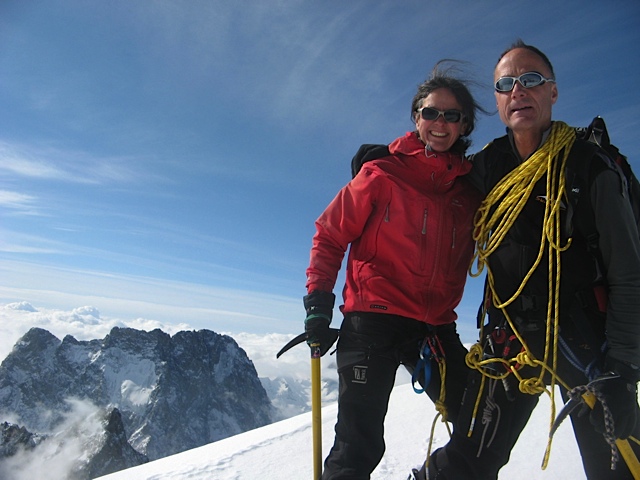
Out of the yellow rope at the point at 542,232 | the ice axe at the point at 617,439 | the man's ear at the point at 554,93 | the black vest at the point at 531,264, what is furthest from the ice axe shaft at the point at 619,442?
the man's ear at the point at 554,93

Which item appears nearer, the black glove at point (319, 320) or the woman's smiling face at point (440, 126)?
the black glove at point (319, 320)

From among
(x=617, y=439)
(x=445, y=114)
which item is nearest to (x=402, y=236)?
(x=445, y=114)

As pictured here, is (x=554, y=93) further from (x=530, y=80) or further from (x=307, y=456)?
(x=307, y=456)

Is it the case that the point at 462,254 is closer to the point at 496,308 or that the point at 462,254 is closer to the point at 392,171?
the point at 496,308

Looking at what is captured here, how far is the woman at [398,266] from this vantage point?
2951mm

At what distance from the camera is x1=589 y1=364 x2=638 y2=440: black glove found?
84.1 inches

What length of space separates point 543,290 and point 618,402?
0.68 m

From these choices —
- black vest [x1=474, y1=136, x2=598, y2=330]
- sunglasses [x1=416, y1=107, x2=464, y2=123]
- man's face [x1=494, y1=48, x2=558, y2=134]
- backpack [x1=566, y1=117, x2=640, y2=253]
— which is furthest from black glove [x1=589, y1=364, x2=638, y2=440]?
sunglasses [x1=416, y1=107, x2=464, y2=123]

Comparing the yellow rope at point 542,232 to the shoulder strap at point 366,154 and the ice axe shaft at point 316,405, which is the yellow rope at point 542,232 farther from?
the ice axe shaft at point 316,405

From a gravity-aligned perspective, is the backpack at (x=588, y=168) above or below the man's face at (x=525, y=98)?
below

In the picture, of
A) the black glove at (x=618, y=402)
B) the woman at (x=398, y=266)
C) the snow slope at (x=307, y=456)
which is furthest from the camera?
the snow slope at (x=307, y=456)

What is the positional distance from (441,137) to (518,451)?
11.7ft

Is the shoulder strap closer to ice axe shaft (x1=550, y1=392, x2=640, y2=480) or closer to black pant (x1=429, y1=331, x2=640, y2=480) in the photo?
black pant (x1=429, y1=331, x2=640, y2=480)

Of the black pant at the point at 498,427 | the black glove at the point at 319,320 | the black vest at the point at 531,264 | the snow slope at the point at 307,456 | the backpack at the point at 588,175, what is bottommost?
the snow slope at the point at 307,456
